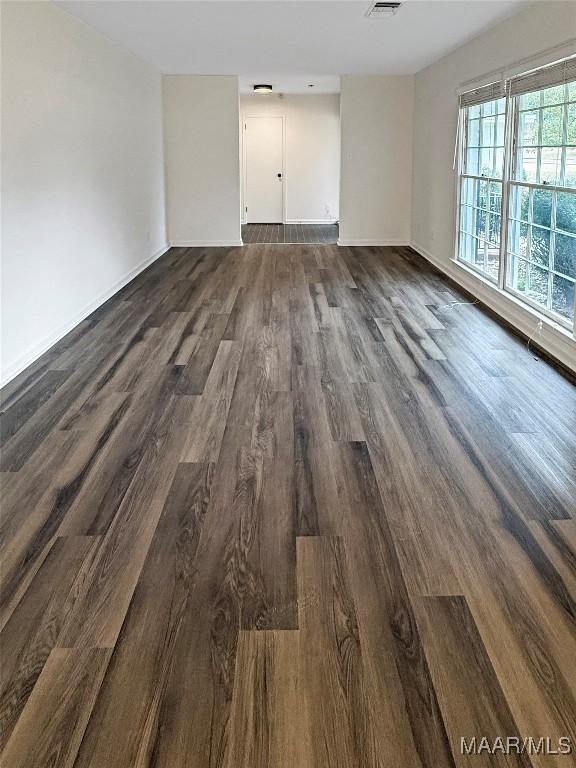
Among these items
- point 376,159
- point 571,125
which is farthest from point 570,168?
point 376,159

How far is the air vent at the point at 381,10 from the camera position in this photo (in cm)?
575

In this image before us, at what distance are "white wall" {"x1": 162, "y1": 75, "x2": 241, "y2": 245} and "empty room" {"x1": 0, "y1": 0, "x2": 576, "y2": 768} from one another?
0.06 meters

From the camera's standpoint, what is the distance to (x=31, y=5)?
16.7ft

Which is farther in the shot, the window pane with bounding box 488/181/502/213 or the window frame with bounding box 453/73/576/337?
the window pane with bounding box 488/181/502/213

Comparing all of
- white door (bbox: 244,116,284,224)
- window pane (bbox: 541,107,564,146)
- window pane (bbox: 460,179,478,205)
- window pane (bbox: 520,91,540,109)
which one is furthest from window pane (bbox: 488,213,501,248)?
white door (bbox: 244,116,284,224)

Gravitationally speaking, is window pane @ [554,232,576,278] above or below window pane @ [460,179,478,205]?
below

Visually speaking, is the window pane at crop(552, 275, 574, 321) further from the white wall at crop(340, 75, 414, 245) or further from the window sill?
the white wall at crop(340, 75, 414, 245)

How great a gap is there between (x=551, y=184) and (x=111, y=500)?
3867mm

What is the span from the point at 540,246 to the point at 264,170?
32.8 ft

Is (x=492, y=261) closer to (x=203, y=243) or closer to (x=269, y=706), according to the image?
(x=203, y=243)

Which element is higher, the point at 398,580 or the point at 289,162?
the point at 289,162

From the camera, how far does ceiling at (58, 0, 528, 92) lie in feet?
18.9

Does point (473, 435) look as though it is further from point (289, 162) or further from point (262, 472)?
point (289, 162)

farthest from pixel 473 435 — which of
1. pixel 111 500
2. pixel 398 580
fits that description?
pixel 111 500
